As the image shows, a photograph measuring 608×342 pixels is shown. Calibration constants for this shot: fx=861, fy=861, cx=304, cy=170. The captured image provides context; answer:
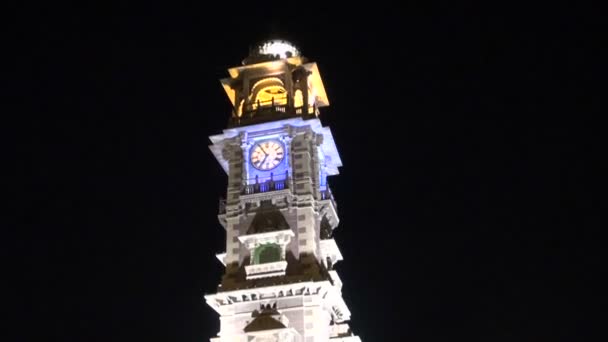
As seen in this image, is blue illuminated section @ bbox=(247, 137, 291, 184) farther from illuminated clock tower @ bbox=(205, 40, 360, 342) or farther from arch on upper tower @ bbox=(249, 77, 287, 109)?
arch on upper tower @ bbox=(249, 77, 287, 109)

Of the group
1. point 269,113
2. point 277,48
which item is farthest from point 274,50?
point 269,113

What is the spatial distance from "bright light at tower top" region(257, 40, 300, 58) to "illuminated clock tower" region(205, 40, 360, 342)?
2.2 inches

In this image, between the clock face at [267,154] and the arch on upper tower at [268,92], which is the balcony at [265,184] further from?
the arch on upper tower at [268,92]

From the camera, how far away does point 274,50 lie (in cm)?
4903

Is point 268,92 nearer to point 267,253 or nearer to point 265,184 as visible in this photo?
point 265,184

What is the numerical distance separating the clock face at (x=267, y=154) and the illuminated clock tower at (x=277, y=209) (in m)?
0.05

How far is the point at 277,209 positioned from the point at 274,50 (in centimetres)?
1095

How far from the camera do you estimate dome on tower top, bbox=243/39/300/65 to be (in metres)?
48.6

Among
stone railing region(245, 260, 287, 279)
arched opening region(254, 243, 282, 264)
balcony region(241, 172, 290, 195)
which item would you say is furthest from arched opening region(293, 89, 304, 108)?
stone railing region(245, 260, 287, 279)

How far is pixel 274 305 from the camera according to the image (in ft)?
130

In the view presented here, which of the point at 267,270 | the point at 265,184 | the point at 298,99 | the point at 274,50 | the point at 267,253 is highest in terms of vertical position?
the point at 274,50

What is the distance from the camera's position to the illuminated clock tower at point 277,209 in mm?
39531

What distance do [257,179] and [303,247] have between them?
4901 millimetres

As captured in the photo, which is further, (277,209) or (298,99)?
(298,99)
